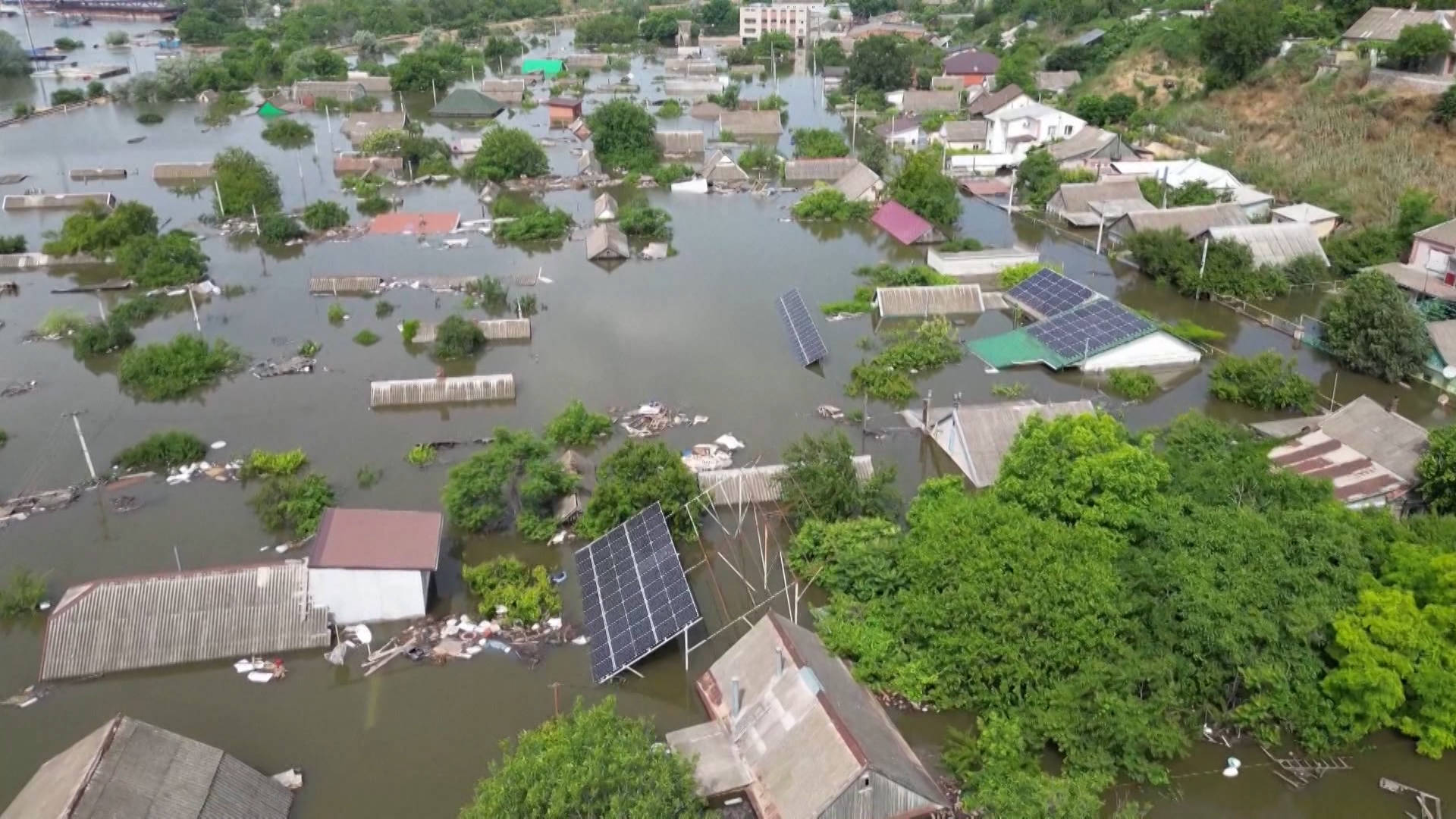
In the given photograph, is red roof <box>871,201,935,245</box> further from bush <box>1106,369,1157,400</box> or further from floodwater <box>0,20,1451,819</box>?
bush <box>1106,369,1157,400</box>

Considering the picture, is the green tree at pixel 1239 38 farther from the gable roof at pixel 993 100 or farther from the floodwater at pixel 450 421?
the floodwater at pixel 450 421

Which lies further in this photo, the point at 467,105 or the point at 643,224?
the point at 467,105

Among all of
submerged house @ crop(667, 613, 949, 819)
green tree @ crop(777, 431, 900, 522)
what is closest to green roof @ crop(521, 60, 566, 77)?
green tree @ crop(777, 431, 900, 522)

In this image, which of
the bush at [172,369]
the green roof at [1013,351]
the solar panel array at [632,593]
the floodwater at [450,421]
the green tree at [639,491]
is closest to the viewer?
the floodwater at [450,421]

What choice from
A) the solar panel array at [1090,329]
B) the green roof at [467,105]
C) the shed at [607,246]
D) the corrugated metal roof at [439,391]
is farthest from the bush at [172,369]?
the green roof at [467,105]

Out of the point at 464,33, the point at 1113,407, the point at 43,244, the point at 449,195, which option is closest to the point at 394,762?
the point at 1113,407

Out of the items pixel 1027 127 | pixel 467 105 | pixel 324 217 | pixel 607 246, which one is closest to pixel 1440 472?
pixel 607 246

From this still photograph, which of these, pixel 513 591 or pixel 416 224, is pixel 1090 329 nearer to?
pixel 513 591

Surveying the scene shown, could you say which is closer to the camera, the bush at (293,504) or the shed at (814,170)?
the bush at (293,504)
